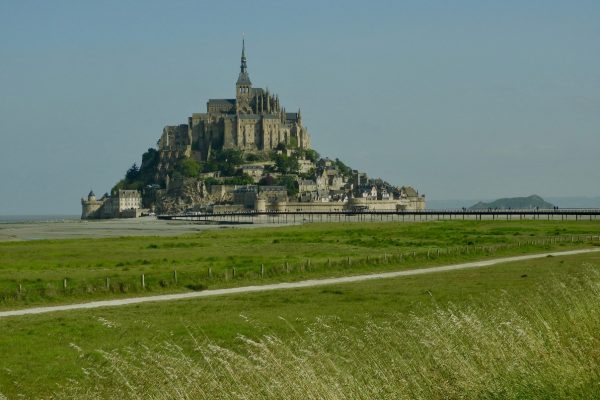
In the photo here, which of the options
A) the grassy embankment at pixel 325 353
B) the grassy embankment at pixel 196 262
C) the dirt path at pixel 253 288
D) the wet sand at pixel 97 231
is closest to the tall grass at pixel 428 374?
the grassy embankment at pixel 325 353

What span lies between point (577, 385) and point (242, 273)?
109 feet

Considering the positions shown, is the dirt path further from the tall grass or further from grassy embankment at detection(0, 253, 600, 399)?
the tall grass

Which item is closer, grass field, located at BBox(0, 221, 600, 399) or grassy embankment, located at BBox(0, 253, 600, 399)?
grassy embankment, located at BBox(0, 253, 600, 399)

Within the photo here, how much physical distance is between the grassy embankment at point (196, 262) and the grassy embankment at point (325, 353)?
7853mm

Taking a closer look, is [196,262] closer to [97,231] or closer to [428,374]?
[428,374]

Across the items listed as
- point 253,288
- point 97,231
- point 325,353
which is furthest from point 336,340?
point 97,231

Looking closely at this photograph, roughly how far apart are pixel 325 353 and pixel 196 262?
41.0 m

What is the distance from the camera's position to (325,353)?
12672 millimetres

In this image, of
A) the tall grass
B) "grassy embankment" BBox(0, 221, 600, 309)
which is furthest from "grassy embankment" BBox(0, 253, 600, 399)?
"grassy embankment" BBox(0, 221, 600, 309)

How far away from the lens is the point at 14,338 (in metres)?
24.1

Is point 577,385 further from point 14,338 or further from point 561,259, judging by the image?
A: point 561,259

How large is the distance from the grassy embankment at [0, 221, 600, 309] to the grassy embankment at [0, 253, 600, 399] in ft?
25.8

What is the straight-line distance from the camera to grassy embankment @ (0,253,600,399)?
11734 millimetres

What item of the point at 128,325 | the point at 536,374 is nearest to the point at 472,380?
the point at 536,374
